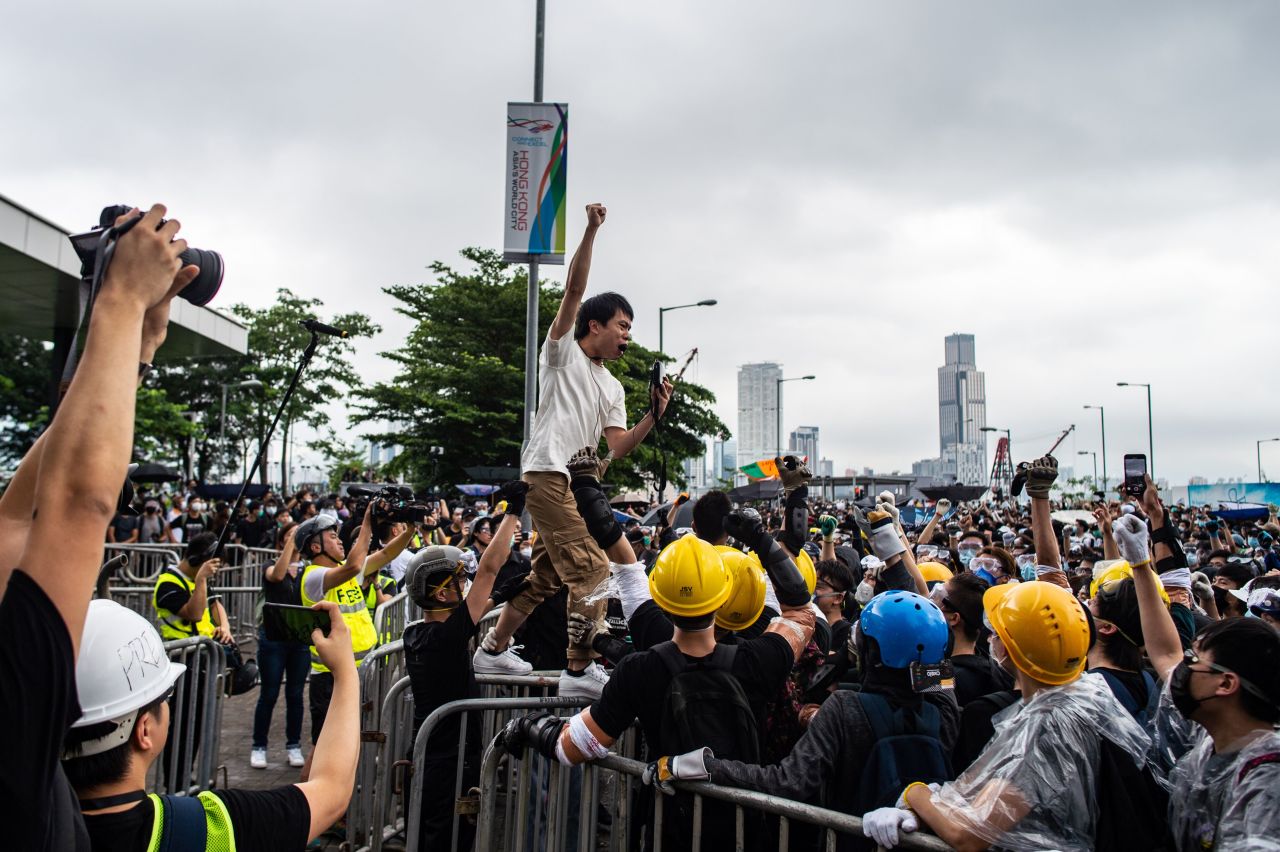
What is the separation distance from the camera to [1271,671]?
260 cm

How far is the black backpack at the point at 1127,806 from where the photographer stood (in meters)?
2.59

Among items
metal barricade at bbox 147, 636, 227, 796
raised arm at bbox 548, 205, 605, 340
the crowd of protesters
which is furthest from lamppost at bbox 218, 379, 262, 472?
raised arm at bbox 548, 205, 605, 340

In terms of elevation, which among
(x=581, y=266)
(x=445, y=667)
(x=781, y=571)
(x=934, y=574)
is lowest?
(x=445, y=667)

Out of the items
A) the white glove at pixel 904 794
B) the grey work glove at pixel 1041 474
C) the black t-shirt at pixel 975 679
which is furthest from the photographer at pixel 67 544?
the grey work glove at pixel 1041 474

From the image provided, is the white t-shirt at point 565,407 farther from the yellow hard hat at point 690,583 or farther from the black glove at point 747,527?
the yellow hard hat at point 690,583

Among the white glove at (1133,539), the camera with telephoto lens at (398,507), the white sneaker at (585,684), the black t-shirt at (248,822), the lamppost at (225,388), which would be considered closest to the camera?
the black t-shirt at (248,822)

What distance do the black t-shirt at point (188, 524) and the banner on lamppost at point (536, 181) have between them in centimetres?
1188

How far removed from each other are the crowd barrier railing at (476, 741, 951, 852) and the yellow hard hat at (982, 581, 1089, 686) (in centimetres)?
71

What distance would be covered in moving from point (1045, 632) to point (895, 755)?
655mm

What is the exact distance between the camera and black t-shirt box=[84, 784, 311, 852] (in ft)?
6.19

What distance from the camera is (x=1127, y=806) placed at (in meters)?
2.60

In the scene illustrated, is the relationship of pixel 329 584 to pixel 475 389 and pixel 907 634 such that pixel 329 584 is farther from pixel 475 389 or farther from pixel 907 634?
pixel 475 389

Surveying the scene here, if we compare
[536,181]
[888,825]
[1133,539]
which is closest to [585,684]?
[888,825]

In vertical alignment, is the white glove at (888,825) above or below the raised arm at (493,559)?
below
